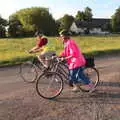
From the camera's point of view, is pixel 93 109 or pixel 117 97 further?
pixel 117 97

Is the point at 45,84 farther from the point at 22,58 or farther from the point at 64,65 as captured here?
the point at 22,58

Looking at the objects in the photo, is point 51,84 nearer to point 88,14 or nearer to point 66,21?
point 66,21

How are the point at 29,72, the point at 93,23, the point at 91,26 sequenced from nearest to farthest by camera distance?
the point at 29,72
the point at 91,26
the point at 93,23

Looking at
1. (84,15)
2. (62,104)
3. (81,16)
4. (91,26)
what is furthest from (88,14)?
(62,104)

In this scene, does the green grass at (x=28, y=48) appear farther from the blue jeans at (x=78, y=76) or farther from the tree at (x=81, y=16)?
the tree at (x=81, y=16)

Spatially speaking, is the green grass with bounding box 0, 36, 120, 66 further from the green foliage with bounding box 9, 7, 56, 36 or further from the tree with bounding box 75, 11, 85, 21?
the tree with bounding box 75, 11, 85, 21

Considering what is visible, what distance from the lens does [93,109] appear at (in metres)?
8.68

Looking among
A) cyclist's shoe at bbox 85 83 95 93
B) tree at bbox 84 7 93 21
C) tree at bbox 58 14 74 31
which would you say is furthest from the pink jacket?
tree at bbox 84 7 93 21

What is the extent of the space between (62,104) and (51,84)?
105cm

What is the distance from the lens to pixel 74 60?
10.2 meters

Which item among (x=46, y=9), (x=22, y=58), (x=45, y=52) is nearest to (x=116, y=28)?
(x=46, y=9)

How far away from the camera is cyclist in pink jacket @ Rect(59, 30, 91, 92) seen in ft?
33.0

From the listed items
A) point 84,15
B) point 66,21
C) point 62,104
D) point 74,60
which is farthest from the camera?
point 84,15

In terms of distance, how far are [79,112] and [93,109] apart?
1.26 ft
